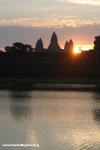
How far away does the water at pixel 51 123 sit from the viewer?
2920 centimetres

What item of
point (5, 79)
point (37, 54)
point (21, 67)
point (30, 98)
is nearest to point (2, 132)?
point (30, 98)

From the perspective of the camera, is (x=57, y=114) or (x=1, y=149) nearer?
(x=1, y=149)

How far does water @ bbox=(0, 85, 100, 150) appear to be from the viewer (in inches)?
1150

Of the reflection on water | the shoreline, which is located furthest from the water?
the shoreline

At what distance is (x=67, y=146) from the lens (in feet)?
92.2

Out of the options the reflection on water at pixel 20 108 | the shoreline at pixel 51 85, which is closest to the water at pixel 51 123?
the reflection on water at pixel 20 108

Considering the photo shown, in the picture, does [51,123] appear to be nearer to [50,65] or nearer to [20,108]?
[20,108]

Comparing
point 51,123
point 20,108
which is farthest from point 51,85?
point 51,123

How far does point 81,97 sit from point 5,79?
5353cm

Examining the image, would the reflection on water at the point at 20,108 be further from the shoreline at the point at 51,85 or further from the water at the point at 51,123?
the shoreline at the point at 51,85

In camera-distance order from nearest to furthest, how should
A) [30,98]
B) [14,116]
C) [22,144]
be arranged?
[22,144]
[14,116]
[30,98]

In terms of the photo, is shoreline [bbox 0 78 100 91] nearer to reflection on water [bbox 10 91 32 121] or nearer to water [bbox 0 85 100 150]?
reflection on water [bbox 10 91 32 121]

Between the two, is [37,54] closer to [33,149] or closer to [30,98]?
[30,98]

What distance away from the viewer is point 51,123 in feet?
121
